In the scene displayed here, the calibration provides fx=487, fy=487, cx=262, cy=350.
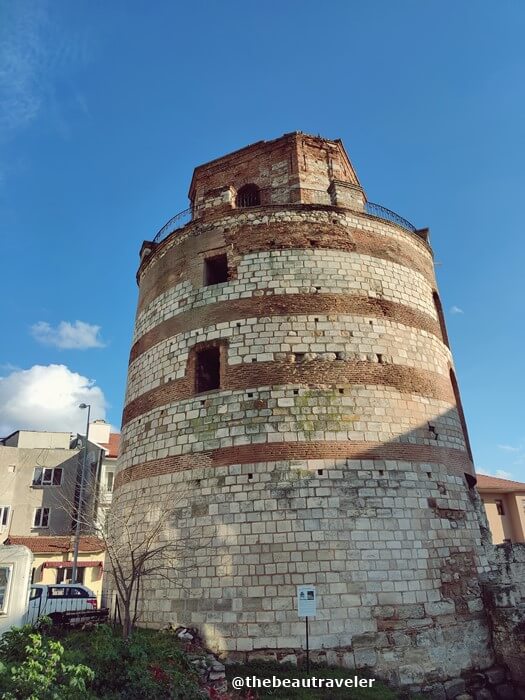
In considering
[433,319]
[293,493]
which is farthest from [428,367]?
[293,493]

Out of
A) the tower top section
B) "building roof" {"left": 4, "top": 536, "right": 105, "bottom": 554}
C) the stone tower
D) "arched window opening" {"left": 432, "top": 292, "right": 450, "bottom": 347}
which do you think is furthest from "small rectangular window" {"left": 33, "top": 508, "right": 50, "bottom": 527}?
"arched window opening" {"left": 432, "top": 292, "right": 450, "bottom": 347}

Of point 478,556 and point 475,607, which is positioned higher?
point 478,556

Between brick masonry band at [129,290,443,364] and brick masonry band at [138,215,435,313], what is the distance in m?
1.46

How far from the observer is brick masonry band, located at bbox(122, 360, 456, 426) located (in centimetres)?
1136

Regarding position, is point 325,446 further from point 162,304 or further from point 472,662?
point 162,304

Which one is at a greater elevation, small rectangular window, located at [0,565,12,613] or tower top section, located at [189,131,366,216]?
tower top section, located at [189,131,366,216]

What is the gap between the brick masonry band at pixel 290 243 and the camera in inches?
516

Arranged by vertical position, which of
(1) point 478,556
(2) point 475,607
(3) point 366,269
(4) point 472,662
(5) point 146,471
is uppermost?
(3) point 366,269

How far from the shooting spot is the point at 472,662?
32.7ft

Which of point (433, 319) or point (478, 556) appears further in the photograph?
point (433, 319)

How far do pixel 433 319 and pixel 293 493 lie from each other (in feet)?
22.3

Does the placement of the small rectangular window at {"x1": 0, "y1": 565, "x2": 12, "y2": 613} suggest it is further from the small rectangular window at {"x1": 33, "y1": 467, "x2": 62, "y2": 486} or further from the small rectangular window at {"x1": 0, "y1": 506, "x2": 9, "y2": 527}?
the small rectangular window at {"x1": 33, "y1": 467, "x2": 62, "y2": 486}

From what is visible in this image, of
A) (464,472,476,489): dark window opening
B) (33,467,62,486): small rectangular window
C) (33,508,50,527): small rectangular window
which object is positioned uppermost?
(33,467,62,486): small rectangular window

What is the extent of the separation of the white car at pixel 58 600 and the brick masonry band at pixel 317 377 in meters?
6.35
